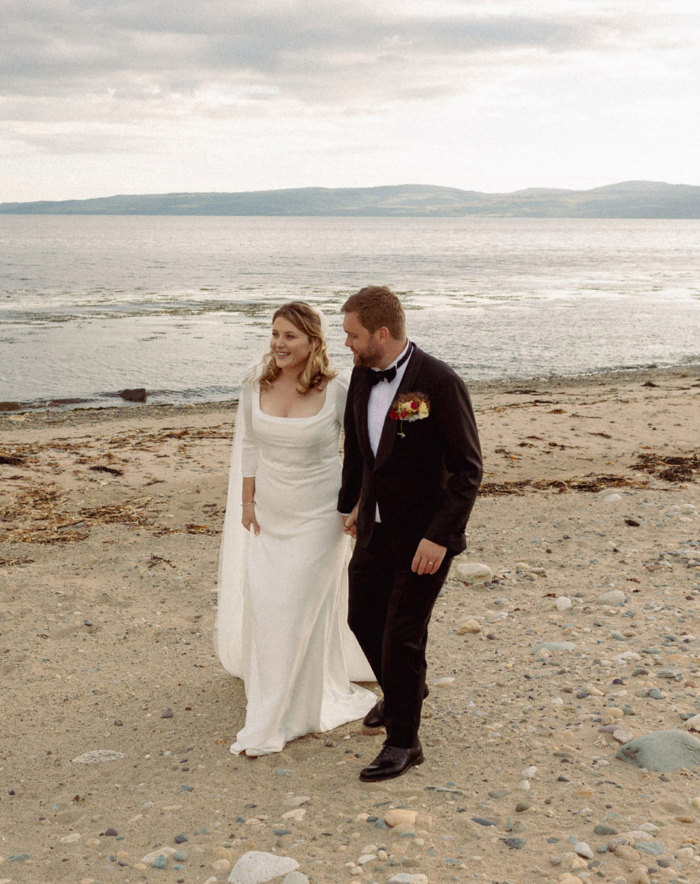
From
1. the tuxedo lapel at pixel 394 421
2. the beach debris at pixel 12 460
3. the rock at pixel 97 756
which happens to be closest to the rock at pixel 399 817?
the tuxedo lapel at pixel 394 421

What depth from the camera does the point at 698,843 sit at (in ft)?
12.3

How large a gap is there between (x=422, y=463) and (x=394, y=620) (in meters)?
0.81

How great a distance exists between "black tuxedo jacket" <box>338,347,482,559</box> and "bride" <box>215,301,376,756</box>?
0.43 meters

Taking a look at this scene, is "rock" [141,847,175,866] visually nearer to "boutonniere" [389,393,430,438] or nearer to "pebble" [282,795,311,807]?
"pebble" [282,795,311,807]

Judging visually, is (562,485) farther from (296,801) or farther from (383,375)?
(296,801)

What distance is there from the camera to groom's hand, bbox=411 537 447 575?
418 cm

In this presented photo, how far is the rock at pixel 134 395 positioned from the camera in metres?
22.9

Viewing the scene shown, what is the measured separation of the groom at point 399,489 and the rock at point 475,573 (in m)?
2.97

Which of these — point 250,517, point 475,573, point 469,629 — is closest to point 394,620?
point 250,517

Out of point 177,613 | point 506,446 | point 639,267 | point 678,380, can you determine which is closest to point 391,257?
point 639,267

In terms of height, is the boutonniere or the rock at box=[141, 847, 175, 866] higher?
the boutonniere

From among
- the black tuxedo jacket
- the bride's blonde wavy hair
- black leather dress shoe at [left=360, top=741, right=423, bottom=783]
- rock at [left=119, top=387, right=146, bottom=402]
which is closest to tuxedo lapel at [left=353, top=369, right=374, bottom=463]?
the black tuxedo jacket

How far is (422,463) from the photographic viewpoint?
A: 169 inches

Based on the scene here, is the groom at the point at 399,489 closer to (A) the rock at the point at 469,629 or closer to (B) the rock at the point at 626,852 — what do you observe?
(B) the rock at the point at 626,852
